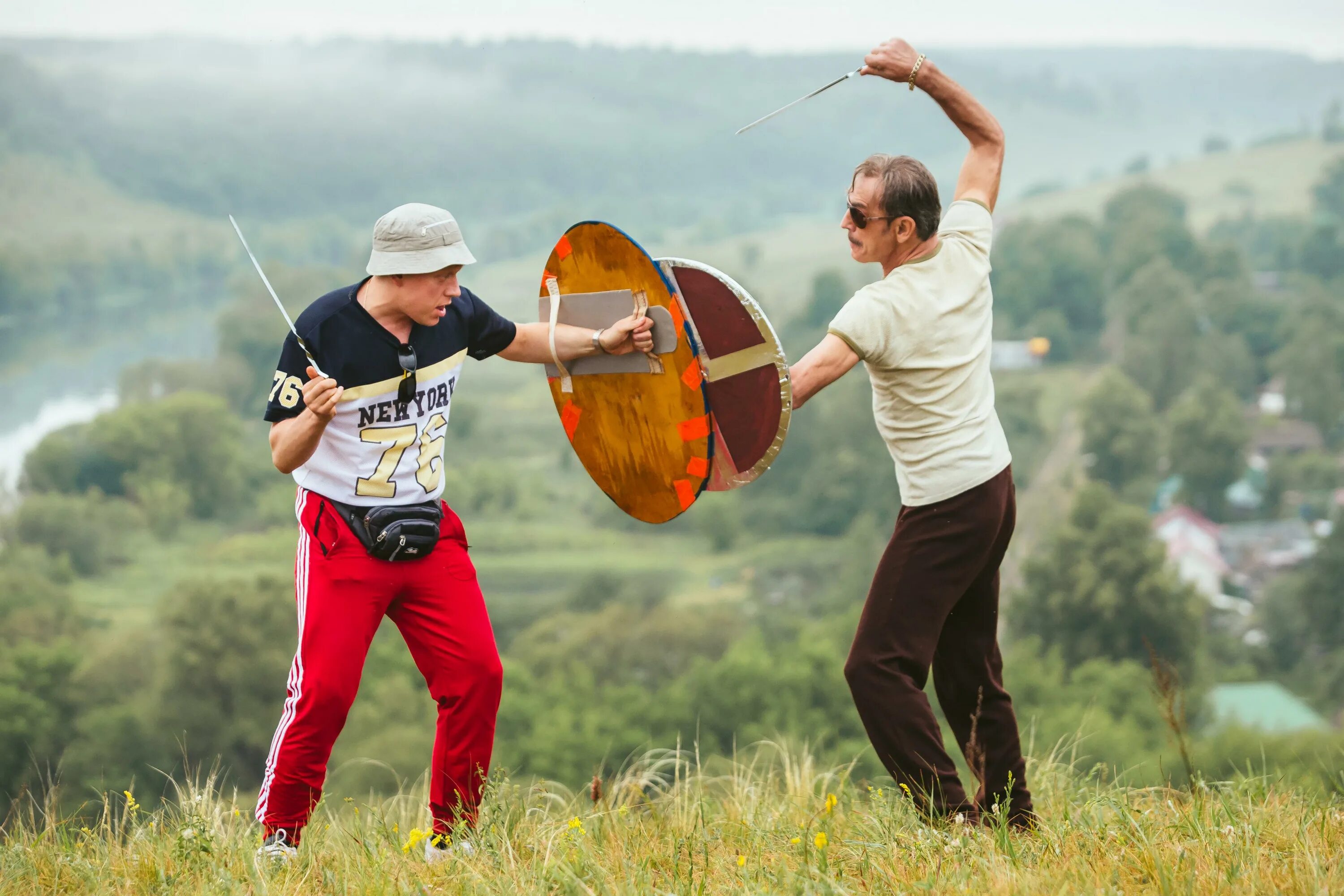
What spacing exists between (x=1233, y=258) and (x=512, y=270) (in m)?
60.5

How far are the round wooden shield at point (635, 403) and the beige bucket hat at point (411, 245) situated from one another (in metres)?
0.56

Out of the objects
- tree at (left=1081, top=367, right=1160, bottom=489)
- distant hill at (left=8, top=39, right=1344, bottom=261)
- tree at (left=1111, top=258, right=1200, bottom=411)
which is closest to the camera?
tree at (left=1081, top=367, right=1160, bottom=489)

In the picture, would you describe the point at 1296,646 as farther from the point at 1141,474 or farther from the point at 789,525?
the point at 789,525

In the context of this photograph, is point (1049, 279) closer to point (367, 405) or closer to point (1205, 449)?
point (1205, 449)

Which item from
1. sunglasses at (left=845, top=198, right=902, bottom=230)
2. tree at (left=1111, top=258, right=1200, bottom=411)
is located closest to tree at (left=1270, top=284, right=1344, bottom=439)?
tree at (left=1111, top=258, right=1200, bottom=411)

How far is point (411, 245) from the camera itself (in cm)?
346

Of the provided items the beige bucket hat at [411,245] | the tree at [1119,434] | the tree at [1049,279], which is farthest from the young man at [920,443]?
the tree at [1049,279]

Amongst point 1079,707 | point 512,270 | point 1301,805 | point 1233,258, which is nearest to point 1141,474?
point 1233,258

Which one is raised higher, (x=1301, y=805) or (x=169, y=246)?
(x=169, y=246)

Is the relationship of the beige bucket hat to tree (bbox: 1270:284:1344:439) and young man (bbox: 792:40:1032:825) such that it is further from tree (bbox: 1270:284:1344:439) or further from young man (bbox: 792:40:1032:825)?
tree (bbox: 1270:284:1344:439)

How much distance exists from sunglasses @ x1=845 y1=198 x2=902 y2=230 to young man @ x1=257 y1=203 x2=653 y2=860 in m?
1.02

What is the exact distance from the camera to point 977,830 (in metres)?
3.34

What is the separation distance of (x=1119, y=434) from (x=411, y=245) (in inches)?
3298

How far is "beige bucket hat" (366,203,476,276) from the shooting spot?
3.45 meters
